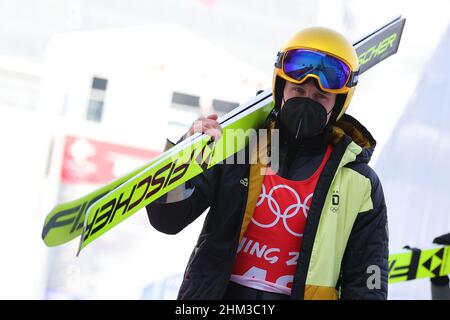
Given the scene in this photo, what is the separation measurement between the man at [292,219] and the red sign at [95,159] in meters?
2.26

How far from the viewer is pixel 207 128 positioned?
1.65 metres

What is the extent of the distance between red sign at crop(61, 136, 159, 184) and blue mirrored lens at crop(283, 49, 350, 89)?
222cm

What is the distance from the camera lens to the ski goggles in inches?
67.5

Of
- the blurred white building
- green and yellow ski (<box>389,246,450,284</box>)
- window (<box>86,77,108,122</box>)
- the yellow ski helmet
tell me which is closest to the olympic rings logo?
the yellow ski helmet

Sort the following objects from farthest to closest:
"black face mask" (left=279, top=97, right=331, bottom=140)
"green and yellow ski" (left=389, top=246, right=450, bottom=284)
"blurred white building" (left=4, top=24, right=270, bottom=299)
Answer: "blurred white building" (left=4, top=24, right=270, bottom=299) → "green and yellow ski" (left=389, top=246, right=450, bottom=284) → "black face mask" (left=279, top=97, right=331, bottom=140)

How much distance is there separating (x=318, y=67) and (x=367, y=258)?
1.64 feet

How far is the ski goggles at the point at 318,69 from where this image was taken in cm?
171

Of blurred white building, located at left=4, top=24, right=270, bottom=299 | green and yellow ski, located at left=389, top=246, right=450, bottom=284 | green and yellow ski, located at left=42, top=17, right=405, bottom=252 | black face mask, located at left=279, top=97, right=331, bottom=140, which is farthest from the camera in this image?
blurred white building, located at left=4, top=24, right=270, bottom=299

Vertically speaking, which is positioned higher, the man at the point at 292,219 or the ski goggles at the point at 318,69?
the ski goggles at the point at 318,69

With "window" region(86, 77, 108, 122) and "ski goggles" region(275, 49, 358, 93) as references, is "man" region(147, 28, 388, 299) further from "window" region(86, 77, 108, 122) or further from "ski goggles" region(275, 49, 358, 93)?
"window" region(86, 77, 108, 122)

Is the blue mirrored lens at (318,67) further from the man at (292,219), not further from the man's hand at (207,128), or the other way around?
the man's hand at (207,128)

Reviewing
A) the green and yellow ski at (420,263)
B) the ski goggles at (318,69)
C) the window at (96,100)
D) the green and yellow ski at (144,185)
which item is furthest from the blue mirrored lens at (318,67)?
the window at (96,100)

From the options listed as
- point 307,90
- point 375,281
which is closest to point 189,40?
point 307,90

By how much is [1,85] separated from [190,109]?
1065 millimetres
